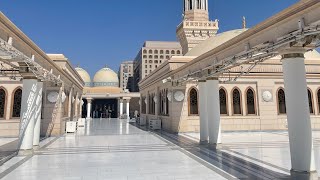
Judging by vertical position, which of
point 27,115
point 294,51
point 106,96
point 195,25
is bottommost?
point 27,115

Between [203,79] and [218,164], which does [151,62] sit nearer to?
[203,79]

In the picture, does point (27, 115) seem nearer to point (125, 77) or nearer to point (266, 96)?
point (266, 96)

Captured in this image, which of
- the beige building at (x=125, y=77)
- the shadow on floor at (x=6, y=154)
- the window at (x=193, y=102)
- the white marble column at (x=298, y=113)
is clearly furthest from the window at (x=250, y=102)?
the beige building at (x=125, y=77)

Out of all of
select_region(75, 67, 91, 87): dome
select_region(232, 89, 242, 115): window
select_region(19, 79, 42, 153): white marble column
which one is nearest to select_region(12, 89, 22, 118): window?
select_region(19, 79, 42, 153): white marble column

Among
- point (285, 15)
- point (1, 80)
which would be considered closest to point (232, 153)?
point (285, 15)

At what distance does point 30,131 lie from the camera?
10.1 m

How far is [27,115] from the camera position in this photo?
10.1 metres

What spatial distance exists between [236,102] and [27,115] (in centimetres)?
1394

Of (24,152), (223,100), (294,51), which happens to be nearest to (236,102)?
(223,100)

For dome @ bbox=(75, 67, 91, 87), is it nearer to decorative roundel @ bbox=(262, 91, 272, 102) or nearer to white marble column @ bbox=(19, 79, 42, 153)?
decorative roundel @ bbox=(262, 91, 272, 102)

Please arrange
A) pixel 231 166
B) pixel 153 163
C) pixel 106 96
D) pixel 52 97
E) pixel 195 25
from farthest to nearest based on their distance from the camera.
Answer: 1. pixel 106 96
2. pixel 195 25
3. pixel 52 97
4. pixel 153 163
5. pixel 231 166

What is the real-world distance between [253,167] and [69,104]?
16901 millimetres

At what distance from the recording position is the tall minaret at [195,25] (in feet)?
117

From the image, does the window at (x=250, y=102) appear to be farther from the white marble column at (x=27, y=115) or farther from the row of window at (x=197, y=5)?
the row of window at (x=197, y=5)
